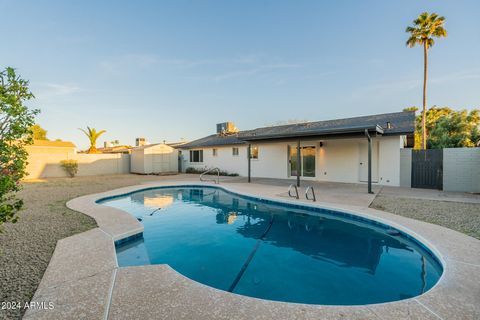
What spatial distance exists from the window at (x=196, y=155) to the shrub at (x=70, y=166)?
9604 millimetres

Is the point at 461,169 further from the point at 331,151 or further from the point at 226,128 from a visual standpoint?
the point at 226,128

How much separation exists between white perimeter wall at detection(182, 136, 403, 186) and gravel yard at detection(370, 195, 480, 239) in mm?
3472

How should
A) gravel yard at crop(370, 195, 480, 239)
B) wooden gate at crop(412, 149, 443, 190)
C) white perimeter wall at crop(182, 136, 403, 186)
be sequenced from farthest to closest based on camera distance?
white perimeter wall at crop(182, 136, 403, 186) < wooden gate at crop(412, 149, 443, 190) < gravel yard at crop(370, 195, 480, 239)

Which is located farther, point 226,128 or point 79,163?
point 226,128

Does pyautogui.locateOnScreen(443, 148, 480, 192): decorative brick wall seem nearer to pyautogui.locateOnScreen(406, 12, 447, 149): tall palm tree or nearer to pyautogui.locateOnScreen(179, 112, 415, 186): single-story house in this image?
pyautogui.locateOnScreen(179, 112, 415, 186): single-story house

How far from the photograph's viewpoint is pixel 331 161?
12.9 m

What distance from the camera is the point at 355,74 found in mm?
15250

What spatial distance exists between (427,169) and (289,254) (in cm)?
1020

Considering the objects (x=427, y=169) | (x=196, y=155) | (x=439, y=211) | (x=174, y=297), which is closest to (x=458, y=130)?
(x=427, y=169)

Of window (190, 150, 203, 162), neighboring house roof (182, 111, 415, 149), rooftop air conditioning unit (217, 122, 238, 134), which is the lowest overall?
window (190, 150, 203, 162)

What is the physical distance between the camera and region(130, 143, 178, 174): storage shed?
63.5ft

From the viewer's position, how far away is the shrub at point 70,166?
17.3 meters

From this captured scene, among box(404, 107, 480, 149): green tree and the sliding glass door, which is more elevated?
box(404, 107, 480, 149): green tree

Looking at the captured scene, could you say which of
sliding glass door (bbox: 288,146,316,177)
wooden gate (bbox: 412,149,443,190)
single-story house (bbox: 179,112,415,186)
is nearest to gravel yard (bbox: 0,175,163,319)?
single-story house (bbox: 179,112,415,186)
